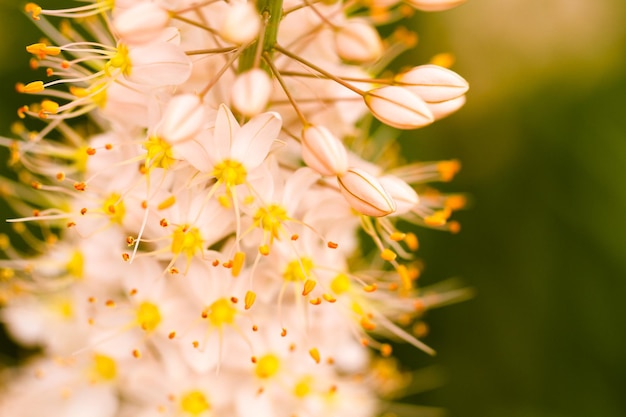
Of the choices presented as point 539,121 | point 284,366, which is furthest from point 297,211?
point 539,121

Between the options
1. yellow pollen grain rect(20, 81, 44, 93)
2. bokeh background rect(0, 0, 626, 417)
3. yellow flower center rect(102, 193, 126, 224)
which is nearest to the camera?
yellow pollen grain rect(20, 81, 44, 93)

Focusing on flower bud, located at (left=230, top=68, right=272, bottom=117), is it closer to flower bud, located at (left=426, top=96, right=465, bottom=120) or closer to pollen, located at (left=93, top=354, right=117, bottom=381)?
flower bud, located at (left=426, top=96, right=465, bottom=120)

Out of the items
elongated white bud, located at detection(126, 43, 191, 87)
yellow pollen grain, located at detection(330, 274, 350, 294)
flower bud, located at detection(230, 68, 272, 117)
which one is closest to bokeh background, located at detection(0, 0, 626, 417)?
yellow pollen grain, located at detection(330, 274, 350, 294)

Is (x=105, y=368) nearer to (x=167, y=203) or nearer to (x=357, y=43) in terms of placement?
(x=167, y=203)

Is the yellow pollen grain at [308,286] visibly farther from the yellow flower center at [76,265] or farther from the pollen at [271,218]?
the yellow flower center at [76,265]

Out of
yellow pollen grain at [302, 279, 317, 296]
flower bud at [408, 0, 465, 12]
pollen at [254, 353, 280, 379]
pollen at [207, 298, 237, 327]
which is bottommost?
pollen at [254, 353, 280, 379]

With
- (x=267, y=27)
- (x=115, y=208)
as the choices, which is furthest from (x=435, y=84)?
(x=115, y=208)
